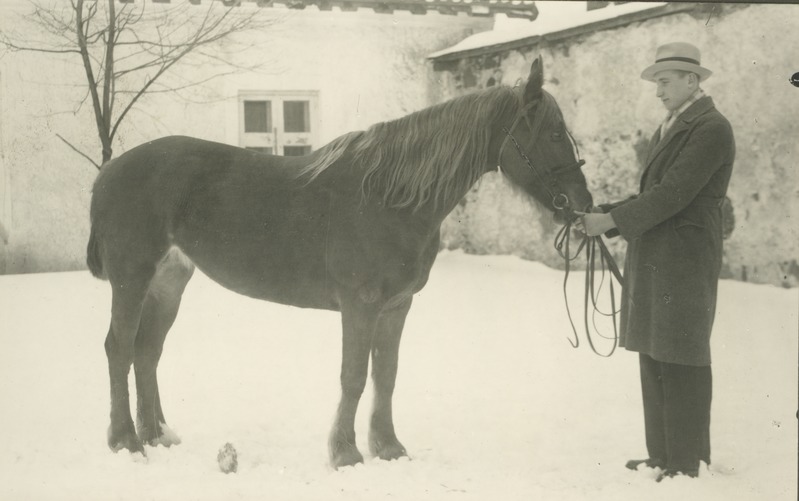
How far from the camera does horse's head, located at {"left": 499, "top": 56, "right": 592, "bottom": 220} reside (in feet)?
8.73

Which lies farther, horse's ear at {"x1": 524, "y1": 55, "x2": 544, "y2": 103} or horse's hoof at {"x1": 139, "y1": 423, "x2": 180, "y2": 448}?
horse's hoof at {"x1": 139, "y1": 423, "x2": 180, "y2": 448}

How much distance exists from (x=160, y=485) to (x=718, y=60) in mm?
3019

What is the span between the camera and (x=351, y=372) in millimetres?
2791

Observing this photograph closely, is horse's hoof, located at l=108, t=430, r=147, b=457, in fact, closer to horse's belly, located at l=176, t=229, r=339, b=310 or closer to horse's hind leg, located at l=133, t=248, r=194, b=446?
horse's hind leg, located at l=133, t=248, r=194, b=446

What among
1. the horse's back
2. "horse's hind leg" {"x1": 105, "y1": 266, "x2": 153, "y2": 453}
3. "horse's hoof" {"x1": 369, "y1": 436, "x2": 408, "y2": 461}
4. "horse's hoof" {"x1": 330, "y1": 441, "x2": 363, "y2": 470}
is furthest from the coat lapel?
"horse's hind leg" {"x1": 105, "y1": 266, "x2": 153, "y2": 453}

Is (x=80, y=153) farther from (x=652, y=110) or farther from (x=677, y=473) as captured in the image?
(x=677, y=473)

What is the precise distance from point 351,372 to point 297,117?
3.76 ft

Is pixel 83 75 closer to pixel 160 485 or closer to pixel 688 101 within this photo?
pixel 160 485

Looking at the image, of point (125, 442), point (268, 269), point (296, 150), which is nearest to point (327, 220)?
point (268, 269)

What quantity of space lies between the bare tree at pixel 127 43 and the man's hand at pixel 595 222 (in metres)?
1.55

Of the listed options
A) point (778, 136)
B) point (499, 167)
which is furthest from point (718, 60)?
point (499, 167)

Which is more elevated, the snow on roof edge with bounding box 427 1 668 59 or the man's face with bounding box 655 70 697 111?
the snow on roof edge with bounding box 427 1 668 59

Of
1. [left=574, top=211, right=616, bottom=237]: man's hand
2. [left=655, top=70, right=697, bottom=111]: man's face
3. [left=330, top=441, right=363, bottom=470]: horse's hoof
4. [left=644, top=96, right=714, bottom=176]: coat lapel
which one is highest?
[left=655, top=70, right=697, bottom=111]: man's face

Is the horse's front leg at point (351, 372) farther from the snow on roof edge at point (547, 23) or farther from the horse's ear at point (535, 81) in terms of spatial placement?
the snow on roof edge at point (547, 23)
